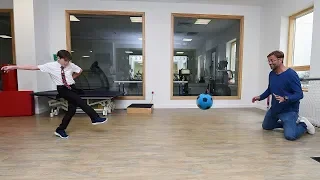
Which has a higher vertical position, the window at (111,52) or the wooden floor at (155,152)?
the window at (111,52)

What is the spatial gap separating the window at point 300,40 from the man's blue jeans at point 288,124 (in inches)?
64.3

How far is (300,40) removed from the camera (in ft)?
15.3

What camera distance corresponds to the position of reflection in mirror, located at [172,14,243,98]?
5.94m

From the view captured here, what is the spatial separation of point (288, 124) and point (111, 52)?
4495 mm

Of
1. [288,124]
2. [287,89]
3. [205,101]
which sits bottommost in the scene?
[288,124]

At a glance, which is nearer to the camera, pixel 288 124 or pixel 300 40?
pixel 288 124

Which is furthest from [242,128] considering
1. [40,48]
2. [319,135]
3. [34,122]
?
[40,48]

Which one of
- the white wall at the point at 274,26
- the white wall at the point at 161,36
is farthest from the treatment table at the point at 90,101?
the white wall at the point at 274,26

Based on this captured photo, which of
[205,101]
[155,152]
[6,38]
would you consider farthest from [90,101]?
[6,38]

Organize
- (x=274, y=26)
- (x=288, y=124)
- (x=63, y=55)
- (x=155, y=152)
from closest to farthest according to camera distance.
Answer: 1. (x=155, y=152)
2. (x=63, y=55)
3. (x=288, y=124)
4. (x=274, y=26)

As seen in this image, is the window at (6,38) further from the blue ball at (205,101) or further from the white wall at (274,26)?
the white wall at (274,26)

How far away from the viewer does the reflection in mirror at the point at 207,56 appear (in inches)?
234

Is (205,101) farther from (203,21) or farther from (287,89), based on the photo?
(203,21)

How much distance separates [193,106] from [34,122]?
377 cm
